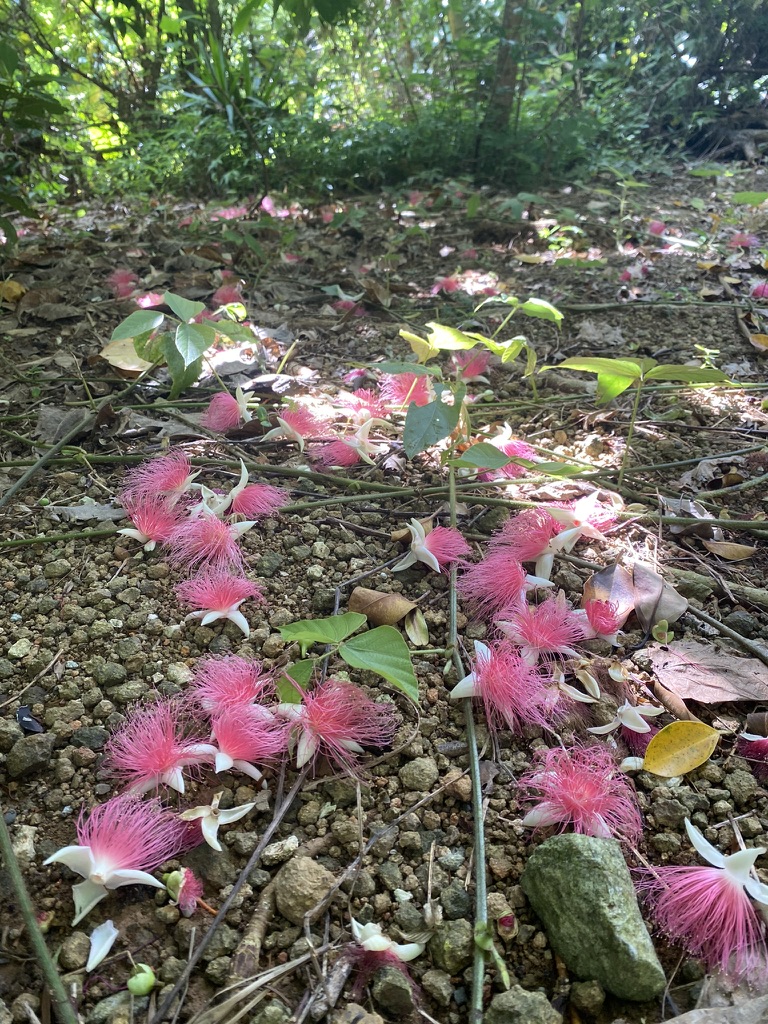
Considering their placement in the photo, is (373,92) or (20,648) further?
(373,92)

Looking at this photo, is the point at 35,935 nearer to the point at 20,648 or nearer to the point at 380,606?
the point at 20,648

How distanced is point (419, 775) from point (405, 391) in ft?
3.71

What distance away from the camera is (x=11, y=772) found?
3.19ft

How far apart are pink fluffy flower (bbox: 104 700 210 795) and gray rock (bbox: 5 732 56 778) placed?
8 centimetres

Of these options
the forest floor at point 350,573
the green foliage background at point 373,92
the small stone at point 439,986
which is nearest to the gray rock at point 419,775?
the forest floor at point 350,573

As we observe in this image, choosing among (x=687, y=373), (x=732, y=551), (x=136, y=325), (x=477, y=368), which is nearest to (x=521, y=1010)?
(x=732, y=551)

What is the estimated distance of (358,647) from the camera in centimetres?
97

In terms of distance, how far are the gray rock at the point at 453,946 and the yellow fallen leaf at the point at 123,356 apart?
157 cm

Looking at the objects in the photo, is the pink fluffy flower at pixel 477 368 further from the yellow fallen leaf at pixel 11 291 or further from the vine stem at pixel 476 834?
the yellow fallen leaf at pixel 11 291

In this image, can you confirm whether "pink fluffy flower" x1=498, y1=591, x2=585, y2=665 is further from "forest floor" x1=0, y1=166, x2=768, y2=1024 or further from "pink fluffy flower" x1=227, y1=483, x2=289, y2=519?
"pink fluffy flower" x1=227, y1=483, x2=289, y2=519

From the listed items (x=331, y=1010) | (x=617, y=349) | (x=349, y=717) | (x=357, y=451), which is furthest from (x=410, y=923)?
(x=617, y=349)

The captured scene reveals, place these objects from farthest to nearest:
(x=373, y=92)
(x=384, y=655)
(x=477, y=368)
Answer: (x=373, y=92) → (x=477, y=368) → (x=384, y=655)

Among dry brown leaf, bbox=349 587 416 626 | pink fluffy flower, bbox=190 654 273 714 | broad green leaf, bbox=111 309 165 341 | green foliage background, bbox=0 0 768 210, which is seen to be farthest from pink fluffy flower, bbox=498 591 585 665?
green foliage background, bbox=0 0 768 210

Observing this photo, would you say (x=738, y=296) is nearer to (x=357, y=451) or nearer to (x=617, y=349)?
(x=617, y=349)
